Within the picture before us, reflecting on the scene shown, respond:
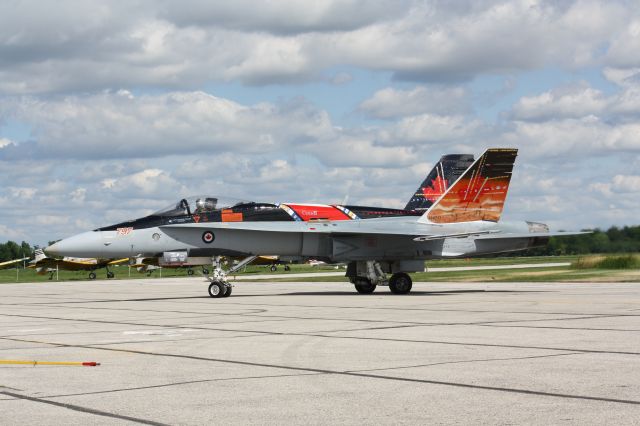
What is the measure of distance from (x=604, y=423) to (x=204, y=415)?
10.2 ft

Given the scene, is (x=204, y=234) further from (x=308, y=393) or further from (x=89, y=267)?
(x=89, y=267)

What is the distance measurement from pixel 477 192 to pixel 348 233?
466 centimetres

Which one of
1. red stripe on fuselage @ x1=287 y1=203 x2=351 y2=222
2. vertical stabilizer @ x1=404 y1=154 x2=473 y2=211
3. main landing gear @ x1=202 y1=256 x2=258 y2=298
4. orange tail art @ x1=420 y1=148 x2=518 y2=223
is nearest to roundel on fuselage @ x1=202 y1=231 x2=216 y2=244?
main landing gear @ x1=202 y1=256 x2=258 y2=298

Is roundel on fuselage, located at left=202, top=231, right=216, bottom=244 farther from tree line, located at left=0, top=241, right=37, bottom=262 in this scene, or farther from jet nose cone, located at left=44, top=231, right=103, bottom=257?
tree line, located at left=0, top=241, right=37, bottom=262

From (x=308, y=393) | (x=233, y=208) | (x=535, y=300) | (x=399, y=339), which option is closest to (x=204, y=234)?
(x=233, y=208)

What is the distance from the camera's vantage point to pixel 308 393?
26.7 feet

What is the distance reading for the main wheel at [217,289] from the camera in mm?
26906

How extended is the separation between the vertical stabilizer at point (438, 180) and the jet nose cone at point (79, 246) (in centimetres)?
1647

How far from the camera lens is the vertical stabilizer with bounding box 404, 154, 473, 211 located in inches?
1494

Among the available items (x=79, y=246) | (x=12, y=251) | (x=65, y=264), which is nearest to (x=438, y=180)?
(x=79, y=246)

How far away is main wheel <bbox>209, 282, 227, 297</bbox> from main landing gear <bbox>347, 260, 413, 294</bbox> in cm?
436

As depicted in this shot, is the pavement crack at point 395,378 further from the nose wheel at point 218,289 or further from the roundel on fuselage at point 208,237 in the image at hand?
the nose wheel at point 218,289

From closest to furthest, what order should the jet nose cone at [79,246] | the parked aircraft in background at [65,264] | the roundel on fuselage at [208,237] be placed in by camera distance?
the jet nose cone at [79,246] → the roundel on fuselage at [208,237] → the parked aircraft in background at [65,264]

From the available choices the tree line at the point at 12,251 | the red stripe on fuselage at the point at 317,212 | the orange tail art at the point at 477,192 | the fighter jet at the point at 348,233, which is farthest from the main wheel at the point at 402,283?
the tree line at the point at 12,251
